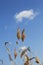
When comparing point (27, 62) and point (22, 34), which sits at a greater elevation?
point (22, 34)

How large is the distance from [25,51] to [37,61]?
1.20 feet

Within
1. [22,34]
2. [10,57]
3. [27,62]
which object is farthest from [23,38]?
[10,57]

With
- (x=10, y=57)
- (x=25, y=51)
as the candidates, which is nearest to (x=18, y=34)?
(x=25, y=51)

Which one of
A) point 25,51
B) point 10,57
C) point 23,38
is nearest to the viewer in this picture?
point 23,38

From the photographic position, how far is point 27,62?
2.36 metres

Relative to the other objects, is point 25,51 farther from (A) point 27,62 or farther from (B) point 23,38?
(B) point 23,38

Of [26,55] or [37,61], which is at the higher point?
[26,55]

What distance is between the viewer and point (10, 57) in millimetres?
3113

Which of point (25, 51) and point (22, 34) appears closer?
point (22, 34)

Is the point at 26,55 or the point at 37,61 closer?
the point at 37,61

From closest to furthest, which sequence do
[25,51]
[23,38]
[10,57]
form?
[23,38], [25,51], [10,57]

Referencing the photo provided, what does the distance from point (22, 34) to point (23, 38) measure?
0.08m

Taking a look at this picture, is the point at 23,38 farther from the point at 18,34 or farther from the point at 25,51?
the point at 25,51

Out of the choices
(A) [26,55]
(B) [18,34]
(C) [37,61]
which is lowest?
(C) [37,61]
